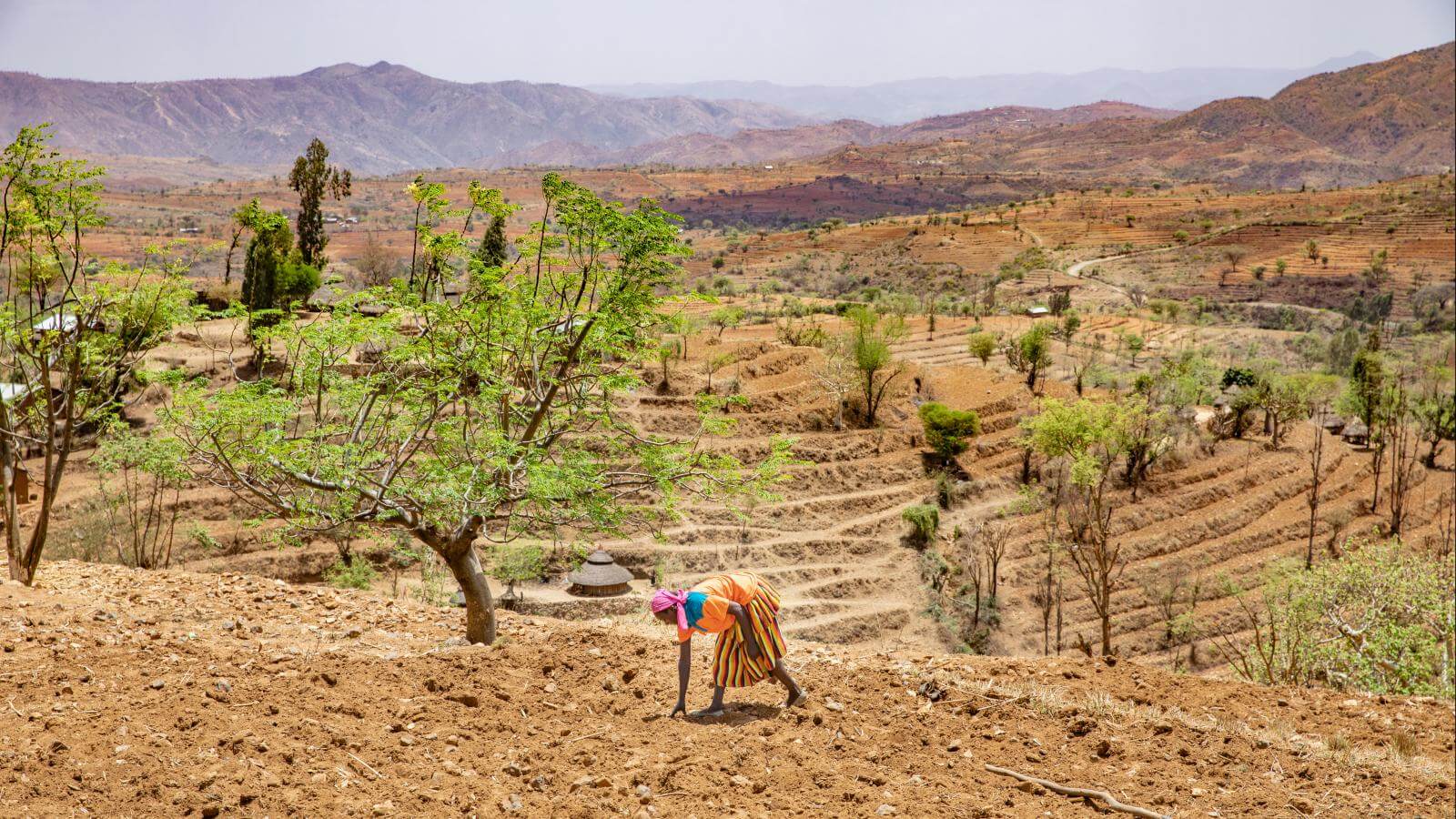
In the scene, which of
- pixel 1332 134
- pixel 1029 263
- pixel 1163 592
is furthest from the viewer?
pixel 1332 134

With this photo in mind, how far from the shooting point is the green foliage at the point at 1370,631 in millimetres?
14516

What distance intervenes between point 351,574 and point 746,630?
1860 cm

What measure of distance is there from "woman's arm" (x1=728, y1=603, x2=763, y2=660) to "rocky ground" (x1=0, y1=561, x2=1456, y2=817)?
1.53 feet

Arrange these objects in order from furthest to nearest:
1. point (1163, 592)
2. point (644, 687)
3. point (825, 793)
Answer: point (1163, 592), point (644, 687), point (825, 793)

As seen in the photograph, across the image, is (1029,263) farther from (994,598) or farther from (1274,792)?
(1274,792)

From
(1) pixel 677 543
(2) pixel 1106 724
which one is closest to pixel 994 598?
(1) pixel 677 543

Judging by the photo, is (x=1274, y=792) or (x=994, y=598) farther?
(x=994, y=598)

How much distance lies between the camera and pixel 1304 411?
125 feet

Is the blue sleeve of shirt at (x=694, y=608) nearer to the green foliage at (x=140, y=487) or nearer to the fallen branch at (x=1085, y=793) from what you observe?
the fallen branch at (x=1085, y=793)

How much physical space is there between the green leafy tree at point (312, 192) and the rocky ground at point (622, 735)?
23.5 meters

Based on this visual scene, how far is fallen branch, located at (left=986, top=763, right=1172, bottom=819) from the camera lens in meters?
5.25

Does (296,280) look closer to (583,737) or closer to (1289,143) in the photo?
(583,737)

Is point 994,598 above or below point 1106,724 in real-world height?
below

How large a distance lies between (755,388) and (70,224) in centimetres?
2787
